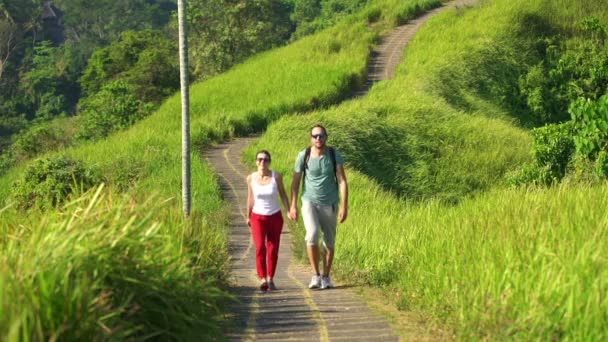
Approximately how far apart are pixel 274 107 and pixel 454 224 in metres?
21.5

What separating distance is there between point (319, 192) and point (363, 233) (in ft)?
8.50

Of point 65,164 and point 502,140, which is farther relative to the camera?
point 502,140

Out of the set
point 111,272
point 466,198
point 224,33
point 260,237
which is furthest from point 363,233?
point 224,33

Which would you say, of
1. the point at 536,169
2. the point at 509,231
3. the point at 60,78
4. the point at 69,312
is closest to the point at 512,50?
the point at 536,169

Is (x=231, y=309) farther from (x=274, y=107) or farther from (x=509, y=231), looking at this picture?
(x=274, y=107)

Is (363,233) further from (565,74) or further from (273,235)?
Answer: (565,74)

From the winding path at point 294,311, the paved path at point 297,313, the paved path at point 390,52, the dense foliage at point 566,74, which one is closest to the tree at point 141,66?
the paved path at point 390,52

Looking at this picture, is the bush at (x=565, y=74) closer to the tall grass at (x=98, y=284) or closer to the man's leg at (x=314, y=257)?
the man's leg at (x=314, y=257)

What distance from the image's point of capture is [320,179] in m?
9.70

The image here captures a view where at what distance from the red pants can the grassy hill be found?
1.12ft

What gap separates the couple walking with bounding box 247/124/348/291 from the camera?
31.7 ft

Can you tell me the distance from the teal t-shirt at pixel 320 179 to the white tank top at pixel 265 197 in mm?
283

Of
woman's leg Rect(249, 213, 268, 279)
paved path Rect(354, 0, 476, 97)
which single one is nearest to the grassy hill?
woman's leg Rect(249, 213, 268, 279)

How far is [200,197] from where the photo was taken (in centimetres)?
1894
